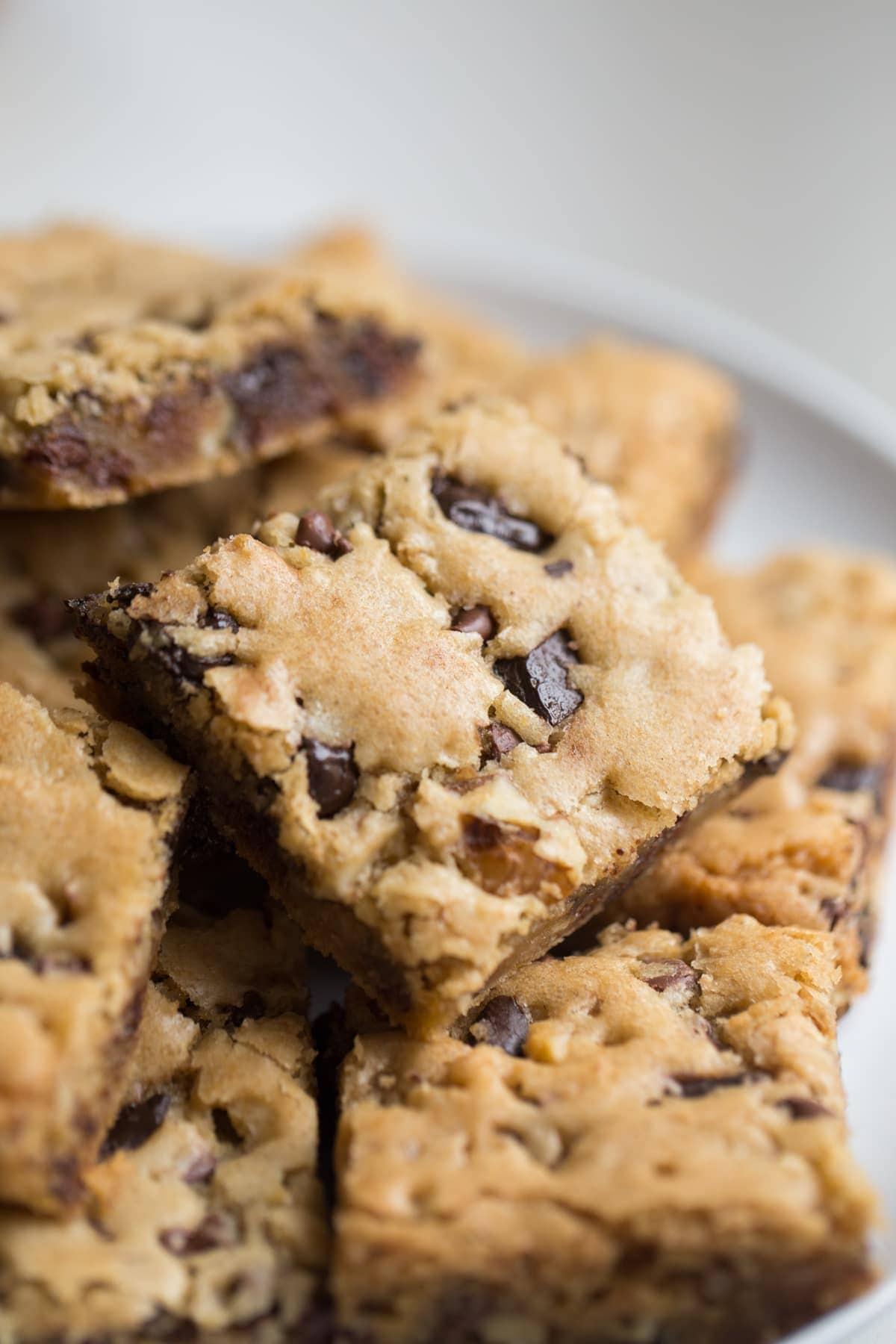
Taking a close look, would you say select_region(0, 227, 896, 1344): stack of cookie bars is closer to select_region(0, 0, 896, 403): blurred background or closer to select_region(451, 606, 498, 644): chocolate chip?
select_region(451, 606, 498, 644): chocolate chip

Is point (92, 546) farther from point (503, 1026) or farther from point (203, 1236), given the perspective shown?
point (203, 1236)

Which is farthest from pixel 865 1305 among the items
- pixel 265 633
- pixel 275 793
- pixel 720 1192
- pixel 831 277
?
pixel 831 277

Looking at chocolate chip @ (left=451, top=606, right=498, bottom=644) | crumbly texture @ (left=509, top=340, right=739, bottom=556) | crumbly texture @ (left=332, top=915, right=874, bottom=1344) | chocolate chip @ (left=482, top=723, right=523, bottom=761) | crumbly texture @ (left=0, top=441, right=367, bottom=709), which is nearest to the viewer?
crumbly texture @ (left=332, top=915, right=874, bottom=1344)

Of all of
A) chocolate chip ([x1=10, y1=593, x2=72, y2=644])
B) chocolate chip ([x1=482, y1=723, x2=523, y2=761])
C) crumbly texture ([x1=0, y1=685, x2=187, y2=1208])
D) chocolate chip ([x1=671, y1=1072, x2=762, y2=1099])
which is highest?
chocolate chip ([x1=482, y1=723, x2=523, y2=761])

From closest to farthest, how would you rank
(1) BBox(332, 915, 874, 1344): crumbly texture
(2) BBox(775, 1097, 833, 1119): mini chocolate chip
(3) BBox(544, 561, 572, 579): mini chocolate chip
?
(1) BBox(332, 915, 874, 1344): crumbly texture < (2) BBox(775, 1097, 833, 1119): mini chocolate chip < (3) BBox(544, 561, 572, 579): mini chocolate chip

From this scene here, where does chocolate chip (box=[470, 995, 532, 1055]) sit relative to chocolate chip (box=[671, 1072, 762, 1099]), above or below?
below

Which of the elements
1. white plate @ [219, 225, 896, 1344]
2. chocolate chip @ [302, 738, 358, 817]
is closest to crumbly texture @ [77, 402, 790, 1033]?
chocolate chip @ [302, 738, 358, 817]

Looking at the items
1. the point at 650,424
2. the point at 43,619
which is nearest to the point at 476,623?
the point at 43,619

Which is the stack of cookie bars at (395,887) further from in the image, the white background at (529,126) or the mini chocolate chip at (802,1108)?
the white background at (529,126)
